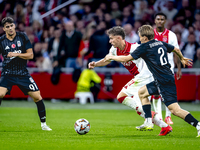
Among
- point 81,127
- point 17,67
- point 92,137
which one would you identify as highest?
point 17,67

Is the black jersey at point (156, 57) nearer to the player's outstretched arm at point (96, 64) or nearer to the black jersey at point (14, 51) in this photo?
the player's outstretched arm at point (96, 64)

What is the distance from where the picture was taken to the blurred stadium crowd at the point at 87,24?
14031 millimetres

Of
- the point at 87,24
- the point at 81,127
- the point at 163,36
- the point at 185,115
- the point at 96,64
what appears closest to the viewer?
the point at 185,115

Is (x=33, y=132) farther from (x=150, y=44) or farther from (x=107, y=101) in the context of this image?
(x=107, y=101)

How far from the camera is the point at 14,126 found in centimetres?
812

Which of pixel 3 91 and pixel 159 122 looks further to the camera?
pixel 3 91

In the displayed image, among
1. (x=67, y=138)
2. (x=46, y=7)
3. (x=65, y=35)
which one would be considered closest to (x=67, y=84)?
(x=65, y=35)

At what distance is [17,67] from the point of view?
766cm

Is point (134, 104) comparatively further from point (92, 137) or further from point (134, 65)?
point (92, 137)

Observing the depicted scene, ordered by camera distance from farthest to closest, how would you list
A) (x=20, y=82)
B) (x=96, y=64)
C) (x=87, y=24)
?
(x=87, y=24)
(x=20, y=82)
(x=96, y=64)

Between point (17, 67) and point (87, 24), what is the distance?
929cm

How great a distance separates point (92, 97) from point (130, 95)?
271 inches

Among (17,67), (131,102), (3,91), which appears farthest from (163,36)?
(3,91)

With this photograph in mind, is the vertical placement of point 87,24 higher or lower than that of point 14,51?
higher
